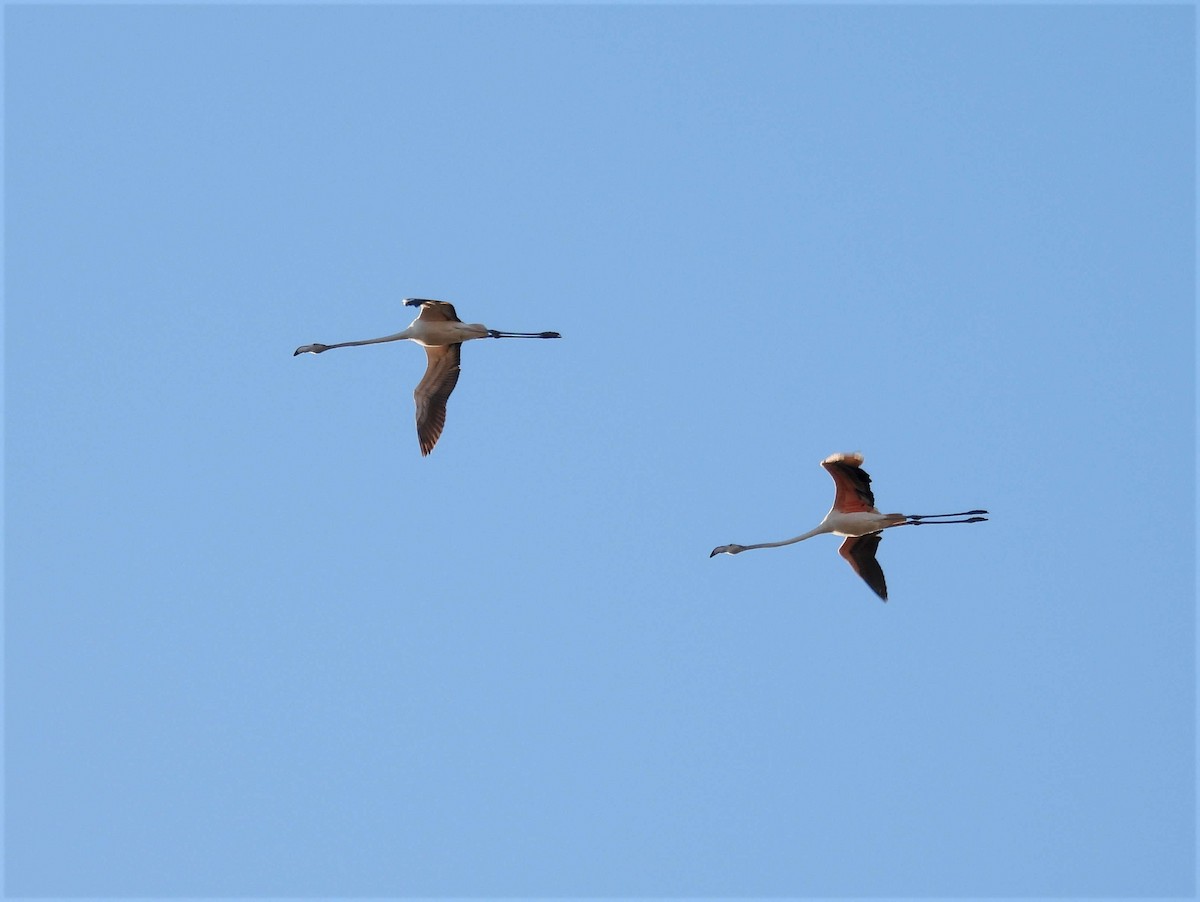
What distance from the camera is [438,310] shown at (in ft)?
102

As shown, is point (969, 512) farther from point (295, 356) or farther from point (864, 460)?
point (295, 356)

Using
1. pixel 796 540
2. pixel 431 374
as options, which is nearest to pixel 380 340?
pixel 431 374

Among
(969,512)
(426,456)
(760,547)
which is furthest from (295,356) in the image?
(969,512)

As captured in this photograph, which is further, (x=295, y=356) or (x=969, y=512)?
(x=295, y=356)

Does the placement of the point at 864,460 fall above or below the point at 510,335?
below

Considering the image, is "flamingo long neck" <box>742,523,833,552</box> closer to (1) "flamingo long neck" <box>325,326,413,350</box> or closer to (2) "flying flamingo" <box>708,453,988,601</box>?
(2) "flying flamingo" <box>708,453,988,601</box>

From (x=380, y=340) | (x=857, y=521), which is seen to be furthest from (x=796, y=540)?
(x=380, y=340)

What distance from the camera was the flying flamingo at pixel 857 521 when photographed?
2964cm

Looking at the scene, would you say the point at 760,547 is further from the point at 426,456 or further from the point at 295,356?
the point at 295,356

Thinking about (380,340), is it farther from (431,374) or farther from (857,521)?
(857,521)

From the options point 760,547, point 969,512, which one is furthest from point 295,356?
point 969,512

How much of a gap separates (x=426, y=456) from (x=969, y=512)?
868cm

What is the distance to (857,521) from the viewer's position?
98.6 feet

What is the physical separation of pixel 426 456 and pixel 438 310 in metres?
2.58
